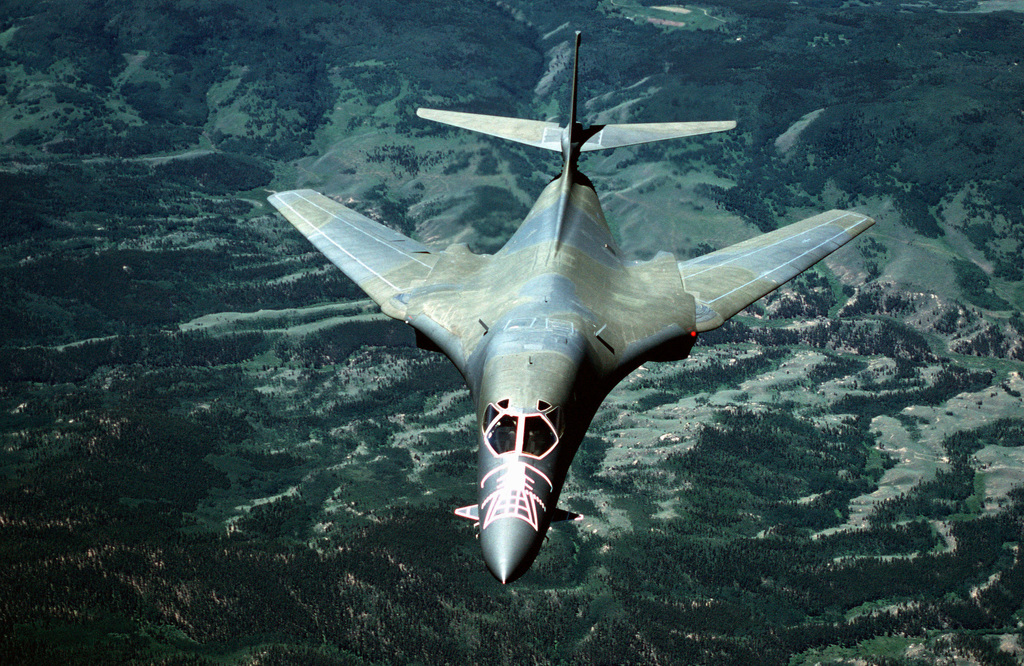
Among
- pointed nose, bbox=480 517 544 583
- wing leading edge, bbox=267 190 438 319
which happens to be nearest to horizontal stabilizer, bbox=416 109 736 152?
wing leading edge, bbox=267 190 438 319

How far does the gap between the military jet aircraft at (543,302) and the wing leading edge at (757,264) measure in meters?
0.11

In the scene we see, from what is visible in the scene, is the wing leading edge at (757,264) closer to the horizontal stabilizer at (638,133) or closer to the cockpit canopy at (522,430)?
the horizontal stabilizer at (638,133)

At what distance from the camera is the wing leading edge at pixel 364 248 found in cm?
4944

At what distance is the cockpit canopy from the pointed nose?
2.81 m

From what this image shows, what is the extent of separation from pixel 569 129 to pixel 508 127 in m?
4.87

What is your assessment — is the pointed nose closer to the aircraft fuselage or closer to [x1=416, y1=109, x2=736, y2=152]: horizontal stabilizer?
the aircraft fuselage

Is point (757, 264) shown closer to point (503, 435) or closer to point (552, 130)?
point (552, 130)

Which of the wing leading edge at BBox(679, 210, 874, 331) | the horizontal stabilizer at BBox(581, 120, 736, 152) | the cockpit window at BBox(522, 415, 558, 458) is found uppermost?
the cockpit window at BBox(522, 415, 558, 458)

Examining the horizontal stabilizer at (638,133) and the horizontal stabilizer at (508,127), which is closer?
the horizontal stabilizer at (638,133)

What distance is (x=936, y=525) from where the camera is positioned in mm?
156500

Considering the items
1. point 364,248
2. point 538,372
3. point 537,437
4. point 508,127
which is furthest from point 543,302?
point 508,127

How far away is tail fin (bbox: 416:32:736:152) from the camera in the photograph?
2285 inches

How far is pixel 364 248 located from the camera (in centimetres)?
5384

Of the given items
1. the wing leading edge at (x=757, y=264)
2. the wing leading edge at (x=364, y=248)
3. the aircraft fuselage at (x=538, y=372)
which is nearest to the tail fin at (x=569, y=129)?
the wing leading edge at (x=757, y=264)
